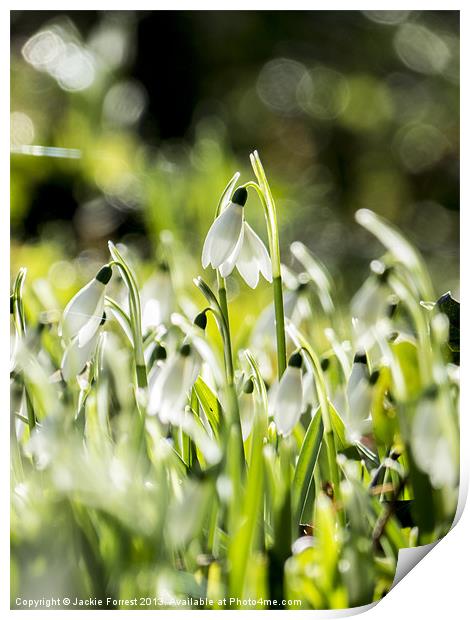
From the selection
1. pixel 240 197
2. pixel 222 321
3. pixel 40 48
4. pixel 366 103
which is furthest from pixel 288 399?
pixel 40 48

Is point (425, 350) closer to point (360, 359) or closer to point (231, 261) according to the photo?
point (360, 359)

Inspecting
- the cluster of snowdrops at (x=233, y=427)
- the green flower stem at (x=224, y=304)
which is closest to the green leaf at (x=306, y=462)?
the cluster of snowdrops at (x=233, y=427)

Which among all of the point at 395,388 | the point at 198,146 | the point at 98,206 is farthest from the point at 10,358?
the point at 395,388

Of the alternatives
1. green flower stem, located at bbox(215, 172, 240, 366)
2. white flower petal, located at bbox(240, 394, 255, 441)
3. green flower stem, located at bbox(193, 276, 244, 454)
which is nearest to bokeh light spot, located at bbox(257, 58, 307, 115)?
green flower stem, located at bbox(215, 172, 240, 366)

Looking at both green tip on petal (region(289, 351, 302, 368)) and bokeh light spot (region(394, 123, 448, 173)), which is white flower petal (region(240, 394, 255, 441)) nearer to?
green tip on petal (region(289, 351, 302, 368))

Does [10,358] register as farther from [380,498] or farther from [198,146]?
[380,498]

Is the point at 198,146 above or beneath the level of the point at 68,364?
above

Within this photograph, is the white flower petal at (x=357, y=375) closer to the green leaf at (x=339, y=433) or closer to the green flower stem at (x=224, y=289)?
the green leaf at (x=339, y=433)
